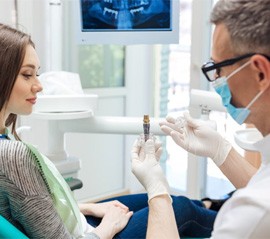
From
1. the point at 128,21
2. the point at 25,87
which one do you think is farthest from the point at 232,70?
the point at 128,21

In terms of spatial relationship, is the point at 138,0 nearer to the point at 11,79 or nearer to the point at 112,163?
the point at 11,79

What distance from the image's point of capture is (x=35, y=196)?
3.50 ft

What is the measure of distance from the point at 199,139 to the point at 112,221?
439 mm

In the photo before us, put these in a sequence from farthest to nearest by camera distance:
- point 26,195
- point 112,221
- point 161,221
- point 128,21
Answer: point 128,21
point 112,221
point 161,221
point 26,195

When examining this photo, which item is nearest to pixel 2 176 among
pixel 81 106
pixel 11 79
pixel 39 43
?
pixel 11 79

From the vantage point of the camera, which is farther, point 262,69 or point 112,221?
point 112,221

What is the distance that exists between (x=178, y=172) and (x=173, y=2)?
239 centimetres

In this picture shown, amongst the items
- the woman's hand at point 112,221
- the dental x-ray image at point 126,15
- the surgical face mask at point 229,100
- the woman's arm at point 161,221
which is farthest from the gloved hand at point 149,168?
the dental x-ray image at point 126,15

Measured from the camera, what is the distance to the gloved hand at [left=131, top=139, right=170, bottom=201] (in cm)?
126

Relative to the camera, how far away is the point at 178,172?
3922 mm

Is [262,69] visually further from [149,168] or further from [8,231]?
[8,231]

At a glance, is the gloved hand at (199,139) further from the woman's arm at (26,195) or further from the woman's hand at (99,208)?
the woman's arm at (26,195)

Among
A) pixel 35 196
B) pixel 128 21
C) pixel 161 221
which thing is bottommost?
pixel 161 221

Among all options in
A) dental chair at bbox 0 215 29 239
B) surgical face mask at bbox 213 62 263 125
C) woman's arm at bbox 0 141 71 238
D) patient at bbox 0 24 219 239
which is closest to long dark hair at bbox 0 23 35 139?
patient at bbox 0 24 219 239
